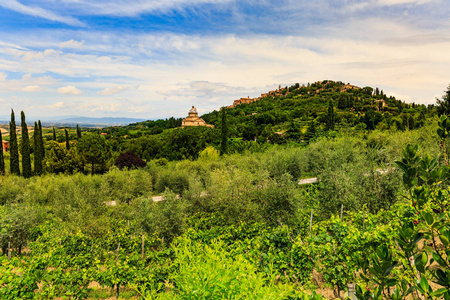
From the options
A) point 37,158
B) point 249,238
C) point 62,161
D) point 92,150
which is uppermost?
point 92,150

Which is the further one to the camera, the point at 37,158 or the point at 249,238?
the point at 37,158

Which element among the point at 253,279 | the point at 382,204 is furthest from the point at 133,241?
the point at 382,204

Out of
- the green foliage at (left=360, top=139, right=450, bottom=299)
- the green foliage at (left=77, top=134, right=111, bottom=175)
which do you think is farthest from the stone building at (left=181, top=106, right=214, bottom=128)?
the green foliage at (left=360, top=139, right=450, bottom=299)

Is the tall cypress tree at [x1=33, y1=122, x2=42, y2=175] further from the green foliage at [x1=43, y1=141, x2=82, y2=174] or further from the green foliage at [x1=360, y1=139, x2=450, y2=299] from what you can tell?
the green foliage at [x1=360, y1=139, x2=450, y2=299]

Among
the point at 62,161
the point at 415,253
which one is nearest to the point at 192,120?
the point at 62,161

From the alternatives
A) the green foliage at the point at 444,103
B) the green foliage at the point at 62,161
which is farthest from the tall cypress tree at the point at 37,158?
the green foliage at the point at 444,103

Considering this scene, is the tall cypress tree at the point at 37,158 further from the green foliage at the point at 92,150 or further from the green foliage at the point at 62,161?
the green foliage at the point at 92,150

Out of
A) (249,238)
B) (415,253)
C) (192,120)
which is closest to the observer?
(415,253)

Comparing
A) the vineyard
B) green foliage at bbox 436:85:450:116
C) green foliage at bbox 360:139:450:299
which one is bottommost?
the vineyard

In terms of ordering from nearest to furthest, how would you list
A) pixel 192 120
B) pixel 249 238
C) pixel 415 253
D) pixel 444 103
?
pixel 415 253
pixel 249 238
pixel 444 103
pixel 192 120

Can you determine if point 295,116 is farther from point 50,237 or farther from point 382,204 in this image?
point 50,237

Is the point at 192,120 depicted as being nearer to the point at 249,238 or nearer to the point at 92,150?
the point at 92,150

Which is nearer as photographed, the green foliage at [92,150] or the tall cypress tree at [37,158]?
the tall cypress tree at [37,158]

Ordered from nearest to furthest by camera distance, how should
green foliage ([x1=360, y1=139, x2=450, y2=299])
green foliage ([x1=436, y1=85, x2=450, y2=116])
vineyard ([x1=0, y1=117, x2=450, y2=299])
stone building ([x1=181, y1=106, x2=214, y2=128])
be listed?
1. green foliage ([x1=360, y1=139, x2=450, y2=299])
2. vineyard ([x1=0, y1=117, x2=450, y2=299])
3. green foliage ([x1=436, y1=85, x2=450, y2=116])
4. stone building ([x1=181, y1=106, x2=214, y2=128])
